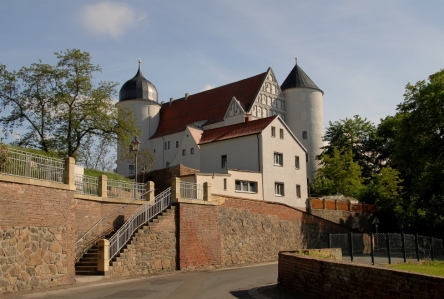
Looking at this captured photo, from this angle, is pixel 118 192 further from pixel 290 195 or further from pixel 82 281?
pixel 290 195

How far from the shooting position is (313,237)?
36.8m

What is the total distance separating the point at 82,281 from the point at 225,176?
18.9 m

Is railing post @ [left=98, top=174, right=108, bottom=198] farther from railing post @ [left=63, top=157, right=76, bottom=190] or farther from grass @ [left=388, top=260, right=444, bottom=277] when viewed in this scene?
grass @ [left=388, top=260, right=444, bottom=277]

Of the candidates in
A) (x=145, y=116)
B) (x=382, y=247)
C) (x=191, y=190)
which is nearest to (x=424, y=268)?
(x=382, y=247)

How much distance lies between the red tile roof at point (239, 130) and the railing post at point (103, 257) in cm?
2242

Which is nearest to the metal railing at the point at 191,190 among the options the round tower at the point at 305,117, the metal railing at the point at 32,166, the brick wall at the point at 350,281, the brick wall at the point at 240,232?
the brick wall at the point at 240,232

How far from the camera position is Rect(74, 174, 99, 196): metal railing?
72.3 feet

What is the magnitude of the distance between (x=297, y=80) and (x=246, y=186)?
35.5m

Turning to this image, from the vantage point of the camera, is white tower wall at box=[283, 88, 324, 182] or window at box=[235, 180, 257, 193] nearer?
window at box=[235, 180, 257, 193]

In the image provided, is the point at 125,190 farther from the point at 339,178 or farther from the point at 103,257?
the point at 339,178

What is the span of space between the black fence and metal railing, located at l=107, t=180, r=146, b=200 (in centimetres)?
1001

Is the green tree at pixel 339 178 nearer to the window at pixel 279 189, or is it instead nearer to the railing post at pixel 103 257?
the window at pixel 279 189

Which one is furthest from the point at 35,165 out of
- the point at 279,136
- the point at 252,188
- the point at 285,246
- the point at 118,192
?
the point at 279,136

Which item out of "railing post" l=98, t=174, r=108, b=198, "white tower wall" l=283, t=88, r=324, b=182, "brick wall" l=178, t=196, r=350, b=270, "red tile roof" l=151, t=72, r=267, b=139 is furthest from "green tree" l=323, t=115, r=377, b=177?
"railing post" l=98, t=174, r=108, b=198
